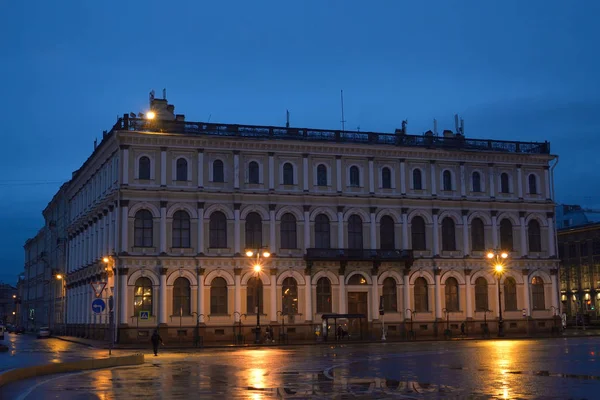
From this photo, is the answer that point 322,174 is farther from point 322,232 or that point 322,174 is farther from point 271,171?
point 322,232

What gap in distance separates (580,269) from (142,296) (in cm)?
6700

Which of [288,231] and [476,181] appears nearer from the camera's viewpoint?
[288,231]

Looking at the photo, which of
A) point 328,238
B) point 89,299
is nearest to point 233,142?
point 328,238

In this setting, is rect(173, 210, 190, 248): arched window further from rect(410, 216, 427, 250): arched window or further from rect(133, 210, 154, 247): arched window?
rect(410, 216, 427, 250): arched window

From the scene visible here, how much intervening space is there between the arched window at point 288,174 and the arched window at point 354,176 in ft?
17.1

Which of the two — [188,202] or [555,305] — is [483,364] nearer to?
[188,202]

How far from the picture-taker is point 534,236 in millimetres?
74688

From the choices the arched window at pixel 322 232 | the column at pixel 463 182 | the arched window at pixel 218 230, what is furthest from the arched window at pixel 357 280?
the column at pixel 463 182

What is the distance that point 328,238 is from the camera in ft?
224

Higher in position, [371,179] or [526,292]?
[371,179]

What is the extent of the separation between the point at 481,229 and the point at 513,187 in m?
5.08

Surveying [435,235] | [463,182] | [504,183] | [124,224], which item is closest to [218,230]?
[124,224]

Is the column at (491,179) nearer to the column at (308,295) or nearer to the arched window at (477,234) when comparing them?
the arched window at (477,234)

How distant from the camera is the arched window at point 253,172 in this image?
6669 cm
